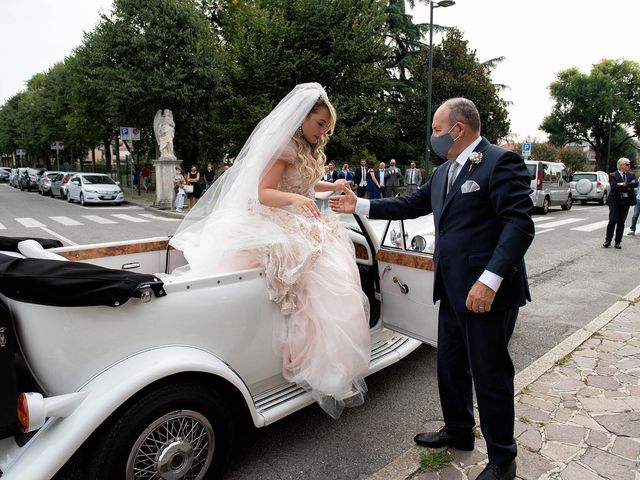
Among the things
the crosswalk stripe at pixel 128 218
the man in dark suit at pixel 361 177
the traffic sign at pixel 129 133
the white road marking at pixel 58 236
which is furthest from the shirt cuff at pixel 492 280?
the traffic sign at pixel 129 133

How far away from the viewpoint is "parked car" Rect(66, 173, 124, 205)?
20.4m

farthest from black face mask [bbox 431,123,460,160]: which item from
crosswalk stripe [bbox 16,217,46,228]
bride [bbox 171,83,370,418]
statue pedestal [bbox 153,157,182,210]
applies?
statue pedestal [bbox 153,157,182,210]

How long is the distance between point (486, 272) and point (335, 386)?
3.47 ft

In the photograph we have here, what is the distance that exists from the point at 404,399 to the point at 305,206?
174cm

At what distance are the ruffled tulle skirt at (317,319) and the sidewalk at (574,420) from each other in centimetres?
57

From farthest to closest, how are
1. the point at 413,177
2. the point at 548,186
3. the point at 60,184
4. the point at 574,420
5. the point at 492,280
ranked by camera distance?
1. the point at 60,184
2. the point at 413,177
3. the point at 548,186
4. the point at 574,420
5. the point at 492,280

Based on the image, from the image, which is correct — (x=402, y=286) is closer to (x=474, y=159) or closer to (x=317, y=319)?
(x=317, y=319)

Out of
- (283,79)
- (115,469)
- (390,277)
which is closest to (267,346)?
(115,469)

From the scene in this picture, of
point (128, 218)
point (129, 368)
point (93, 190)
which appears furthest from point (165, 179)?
point (129, 368)

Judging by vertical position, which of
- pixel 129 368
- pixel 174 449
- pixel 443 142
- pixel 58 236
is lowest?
pixel 58 236

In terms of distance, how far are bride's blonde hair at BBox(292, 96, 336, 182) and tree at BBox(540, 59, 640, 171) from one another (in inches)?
2123

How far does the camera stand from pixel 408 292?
10.6 feet

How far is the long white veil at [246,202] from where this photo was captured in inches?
106

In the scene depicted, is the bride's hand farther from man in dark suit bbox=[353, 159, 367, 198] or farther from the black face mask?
man in dark suit bbox=[353, 159, 367, 198]
